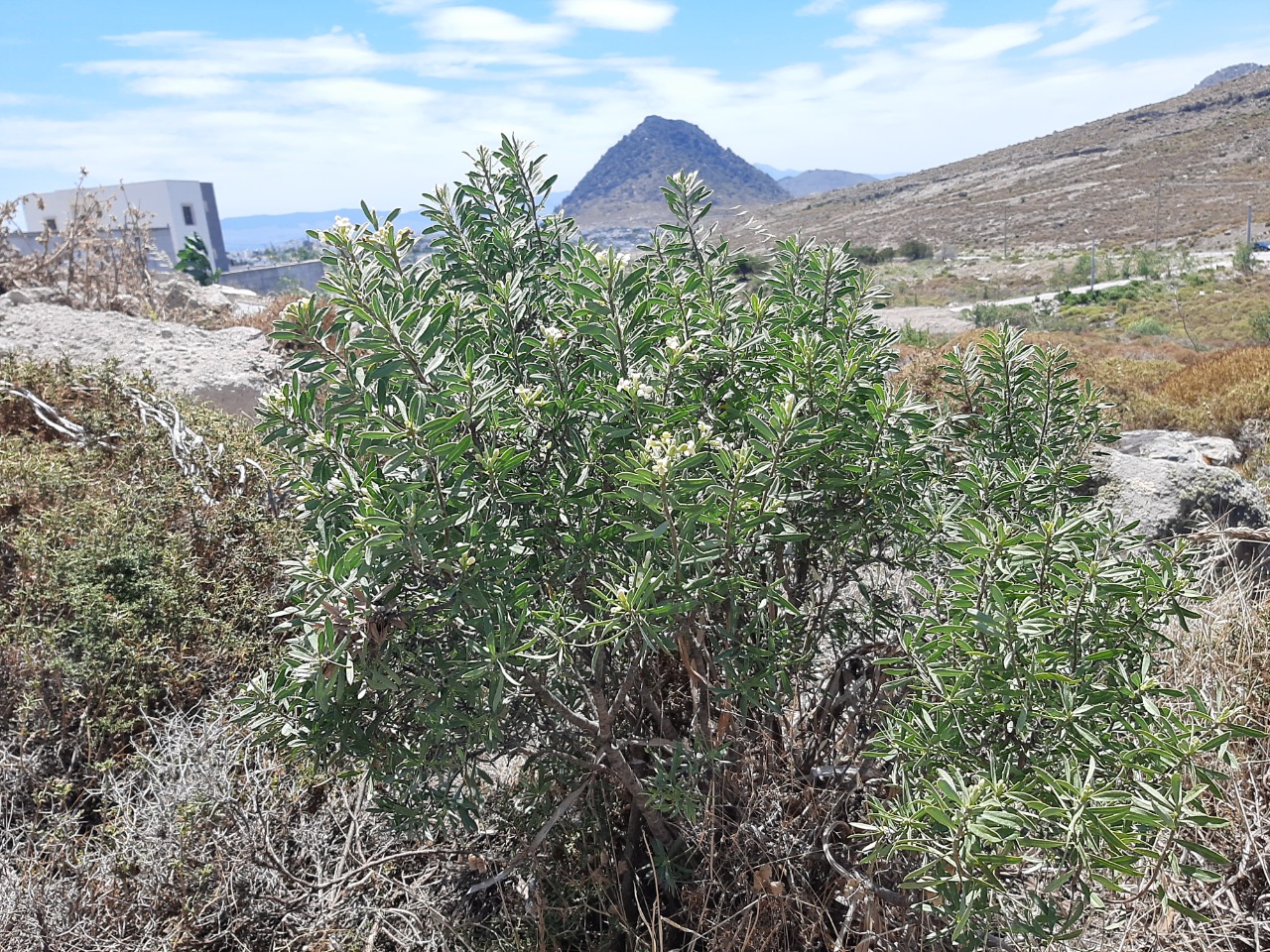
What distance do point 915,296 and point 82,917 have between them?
34.9 meters

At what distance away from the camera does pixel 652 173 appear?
389 ft

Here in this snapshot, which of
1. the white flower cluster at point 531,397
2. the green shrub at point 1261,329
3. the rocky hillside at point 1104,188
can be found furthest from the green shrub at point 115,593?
the rocky hillside at point 1104,188

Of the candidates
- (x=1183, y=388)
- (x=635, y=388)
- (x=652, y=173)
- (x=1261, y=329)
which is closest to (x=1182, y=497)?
(x=635, y=388)

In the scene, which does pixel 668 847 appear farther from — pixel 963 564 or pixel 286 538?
pixel 286 538

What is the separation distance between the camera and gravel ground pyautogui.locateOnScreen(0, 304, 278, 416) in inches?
239

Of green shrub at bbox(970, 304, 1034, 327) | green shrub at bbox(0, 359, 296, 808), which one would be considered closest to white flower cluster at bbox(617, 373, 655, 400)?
green shrub at bbox(0, 359, 296, 808)

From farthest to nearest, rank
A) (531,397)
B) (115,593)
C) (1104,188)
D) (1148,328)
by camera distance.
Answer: (1104,188) < (1148,328) < (115,593) < (531,397)

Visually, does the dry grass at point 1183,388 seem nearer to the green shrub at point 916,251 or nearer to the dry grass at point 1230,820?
the dry grass at point 1230,820

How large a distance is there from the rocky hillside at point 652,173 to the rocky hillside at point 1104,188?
86.6 ft

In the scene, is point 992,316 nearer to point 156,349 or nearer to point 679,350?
point 156,349

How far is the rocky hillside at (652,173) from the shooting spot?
94438 mm

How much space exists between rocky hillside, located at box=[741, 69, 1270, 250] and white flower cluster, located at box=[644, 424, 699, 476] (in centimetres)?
3957

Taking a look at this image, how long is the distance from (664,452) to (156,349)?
6763 mm

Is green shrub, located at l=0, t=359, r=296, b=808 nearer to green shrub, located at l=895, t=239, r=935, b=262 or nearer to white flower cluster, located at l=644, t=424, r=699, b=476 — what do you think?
white flower cluster, located at l=644, t=424, r=699, b=476
